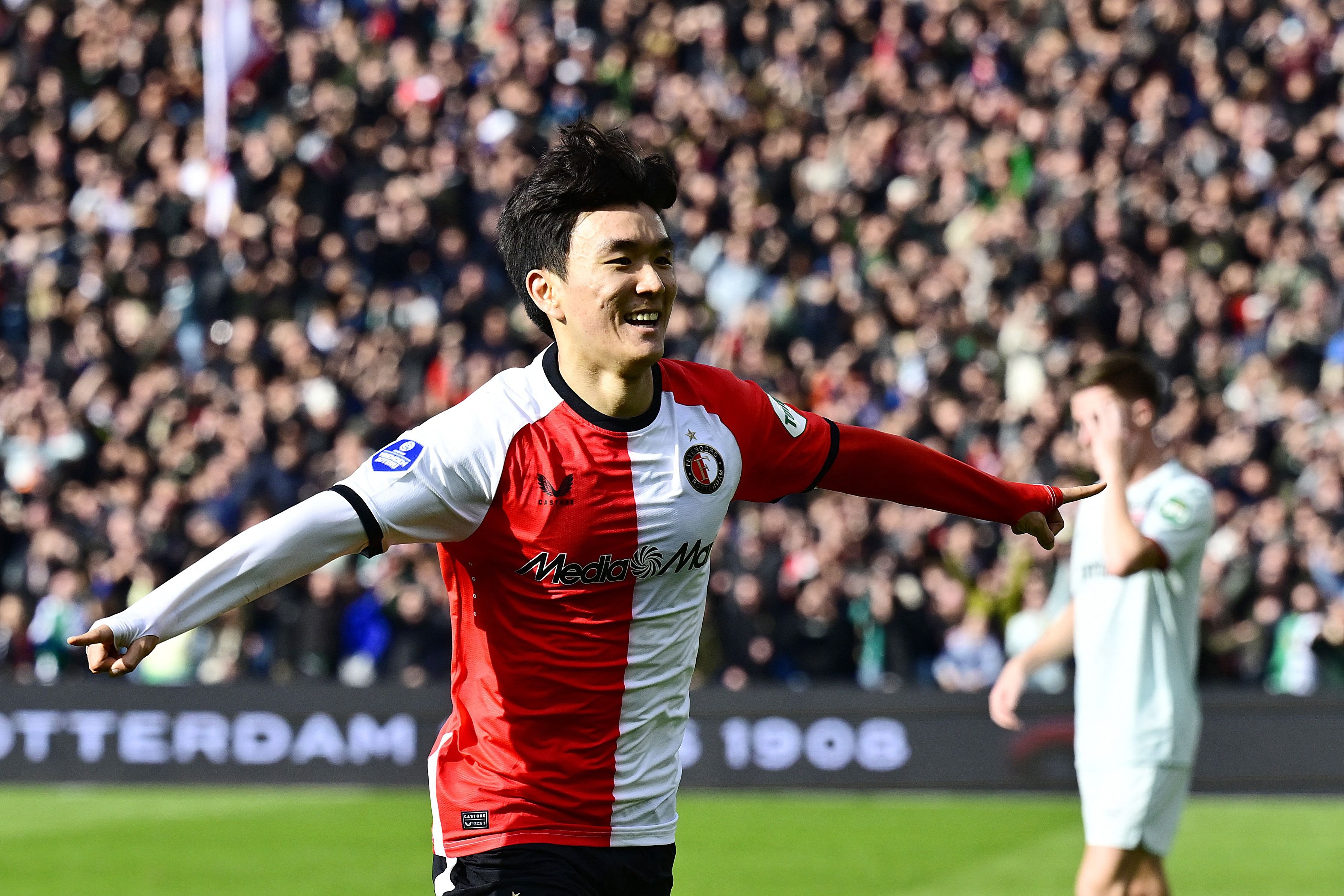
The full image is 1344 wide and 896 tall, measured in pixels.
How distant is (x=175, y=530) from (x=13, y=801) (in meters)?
3.24

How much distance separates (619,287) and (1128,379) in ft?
9.12

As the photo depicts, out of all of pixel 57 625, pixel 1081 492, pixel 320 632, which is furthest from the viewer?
pixel 57 625

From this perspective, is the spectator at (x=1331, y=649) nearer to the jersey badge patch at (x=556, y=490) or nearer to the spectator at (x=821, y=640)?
the spectator at (x=821, y=640)

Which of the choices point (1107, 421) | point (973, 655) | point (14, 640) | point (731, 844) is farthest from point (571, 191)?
point (14, 640)

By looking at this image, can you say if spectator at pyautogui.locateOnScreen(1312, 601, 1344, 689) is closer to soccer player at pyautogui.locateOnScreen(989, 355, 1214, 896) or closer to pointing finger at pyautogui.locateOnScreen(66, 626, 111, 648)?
soccer player at pyautogui.locateOnScreen(989, 355, 1214, 896)

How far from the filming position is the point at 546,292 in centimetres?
436

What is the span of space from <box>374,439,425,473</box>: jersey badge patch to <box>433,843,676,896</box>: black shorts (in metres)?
0.91

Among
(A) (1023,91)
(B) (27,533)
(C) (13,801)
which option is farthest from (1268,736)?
(B) (27,533)

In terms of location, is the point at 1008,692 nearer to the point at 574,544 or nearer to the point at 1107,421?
the point at 1107,421

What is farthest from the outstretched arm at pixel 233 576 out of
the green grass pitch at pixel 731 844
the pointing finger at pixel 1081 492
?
the green grass pitch at pixel 731 844

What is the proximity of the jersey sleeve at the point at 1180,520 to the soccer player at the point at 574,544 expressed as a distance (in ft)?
8.27

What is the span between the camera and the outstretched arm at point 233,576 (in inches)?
145

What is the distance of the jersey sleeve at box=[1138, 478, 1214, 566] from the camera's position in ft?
21.2

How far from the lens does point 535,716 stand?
4.29 metres
